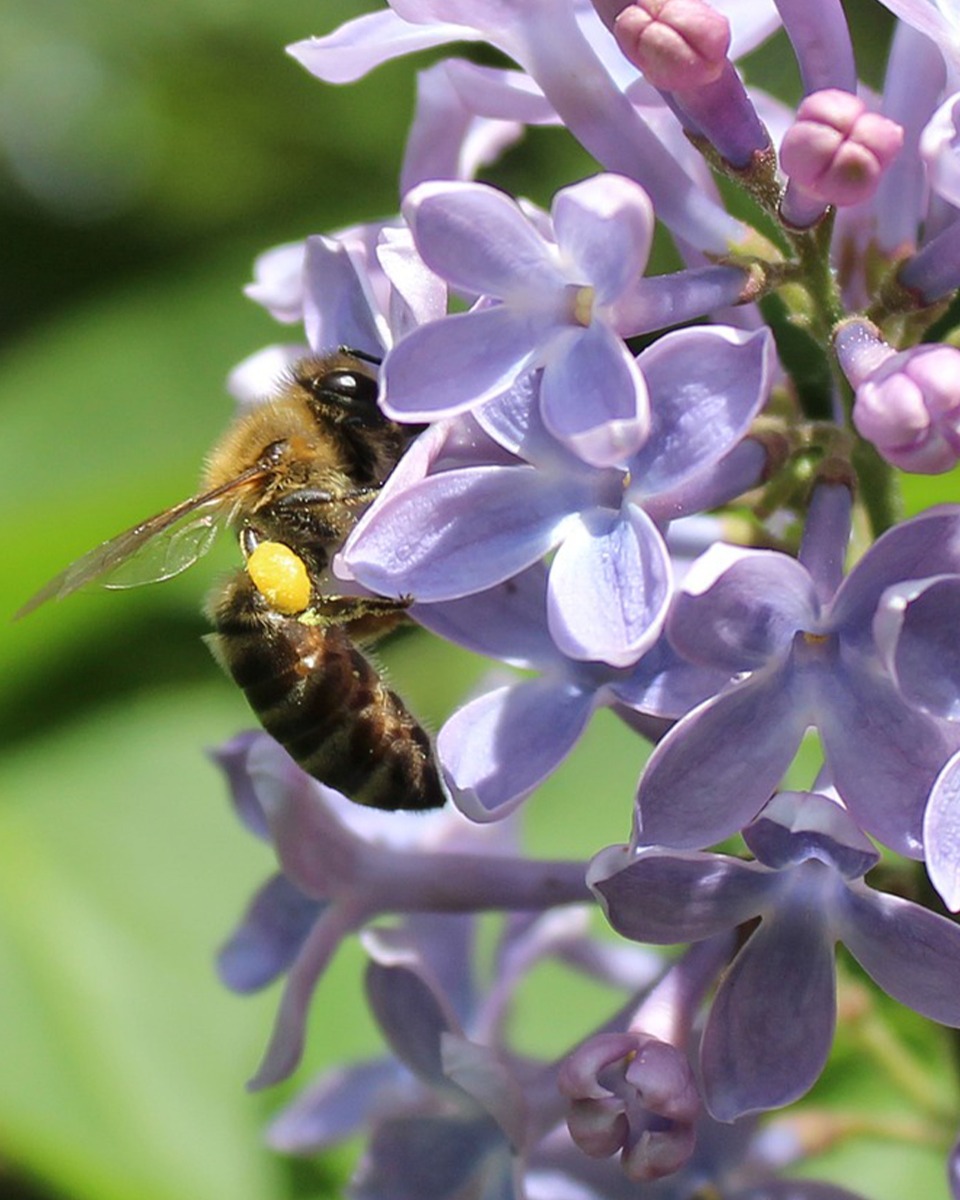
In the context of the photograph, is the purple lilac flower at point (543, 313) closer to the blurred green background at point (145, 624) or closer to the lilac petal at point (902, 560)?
the lilac petal at point (902, 560)

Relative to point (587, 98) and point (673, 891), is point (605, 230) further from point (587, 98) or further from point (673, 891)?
point (673, 891)

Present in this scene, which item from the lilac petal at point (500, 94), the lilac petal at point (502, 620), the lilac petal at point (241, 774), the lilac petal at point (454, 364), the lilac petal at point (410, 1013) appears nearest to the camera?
the lilac petal at point (454, 364)

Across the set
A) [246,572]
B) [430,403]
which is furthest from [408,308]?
[246,572]

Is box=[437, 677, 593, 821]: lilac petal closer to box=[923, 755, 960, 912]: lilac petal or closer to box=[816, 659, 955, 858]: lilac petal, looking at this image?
box=[816, 659, 955, 858]: lilac petal

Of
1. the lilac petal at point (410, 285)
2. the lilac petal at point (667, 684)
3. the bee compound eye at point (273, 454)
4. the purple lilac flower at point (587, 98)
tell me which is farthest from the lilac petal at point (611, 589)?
the bee compound eye at point (273, 454)

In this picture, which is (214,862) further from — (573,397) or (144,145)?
(144,145)

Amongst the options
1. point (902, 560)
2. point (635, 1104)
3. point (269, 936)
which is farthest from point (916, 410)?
point (269, 936)
